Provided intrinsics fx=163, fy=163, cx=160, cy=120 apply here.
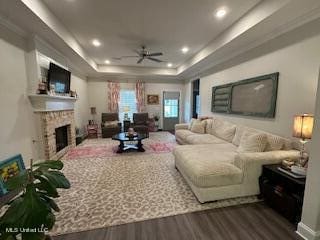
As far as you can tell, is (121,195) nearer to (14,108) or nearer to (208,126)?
(14,108)

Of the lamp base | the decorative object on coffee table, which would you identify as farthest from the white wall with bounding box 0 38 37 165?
the lamp base

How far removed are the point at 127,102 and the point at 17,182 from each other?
6981 mm

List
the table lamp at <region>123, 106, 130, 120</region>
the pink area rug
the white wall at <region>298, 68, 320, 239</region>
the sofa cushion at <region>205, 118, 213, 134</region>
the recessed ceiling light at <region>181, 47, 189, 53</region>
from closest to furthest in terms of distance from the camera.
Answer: the white wall at <region>298, 68, 320, 239</region>, the pink area rug, the recessed ceiling light at <region>181, 47, 189, 53</region>, the sofa cushion at <region>205, 118, 213, 134</region>, the table lamp at <region>123, 106, 130, 120</region>

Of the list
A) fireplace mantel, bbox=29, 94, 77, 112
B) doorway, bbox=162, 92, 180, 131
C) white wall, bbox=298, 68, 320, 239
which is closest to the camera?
white wall, bbox=298, 68, 320, 239

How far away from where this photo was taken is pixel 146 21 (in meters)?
3.24

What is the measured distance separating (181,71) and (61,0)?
191 inches

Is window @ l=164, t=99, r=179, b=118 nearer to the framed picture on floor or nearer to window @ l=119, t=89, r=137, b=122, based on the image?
the framed picture on floor

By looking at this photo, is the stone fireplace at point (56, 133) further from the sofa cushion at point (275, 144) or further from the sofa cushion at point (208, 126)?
the sofa cushion at point (275, 144)

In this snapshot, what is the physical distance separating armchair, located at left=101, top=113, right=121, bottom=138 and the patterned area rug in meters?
2.70

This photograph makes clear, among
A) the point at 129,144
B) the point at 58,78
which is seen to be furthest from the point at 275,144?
the point at 58,78

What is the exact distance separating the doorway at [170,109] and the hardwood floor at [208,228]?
639cm

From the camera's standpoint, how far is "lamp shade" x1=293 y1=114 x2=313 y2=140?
2062 millimetres

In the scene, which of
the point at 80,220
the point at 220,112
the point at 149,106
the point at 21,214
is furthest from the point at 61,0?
the point at 149,106

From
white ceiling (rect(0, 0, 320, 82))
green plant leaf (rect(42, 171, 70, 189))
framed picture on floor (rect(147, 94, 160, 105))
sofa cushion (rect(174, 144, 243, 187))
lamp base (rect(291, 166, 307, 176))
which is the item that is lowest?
sofa cushion (rect(174, 144, 243, 187))
